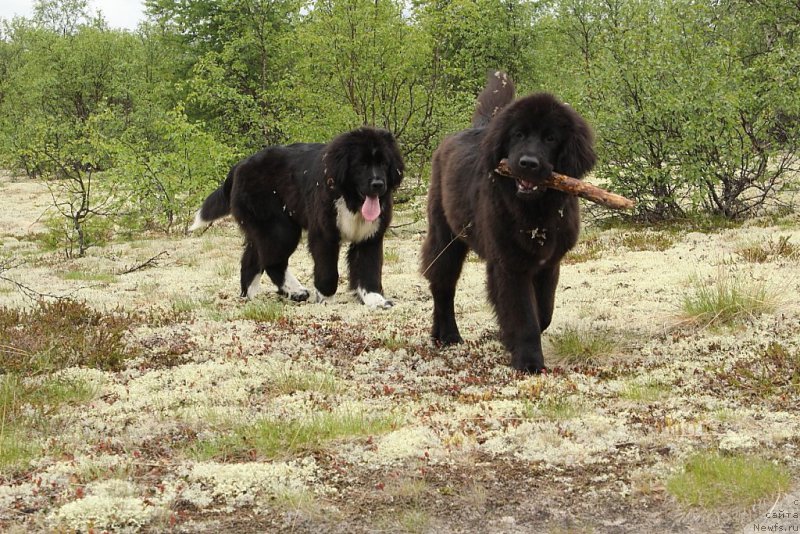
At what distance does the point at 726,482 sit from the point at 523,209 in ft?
8.67

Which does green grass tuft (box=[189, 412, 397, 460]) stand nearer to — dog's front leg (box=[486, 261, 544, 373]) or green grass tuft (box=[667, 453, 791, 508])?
dog's front leg (box=[486, 261, 544, 373])

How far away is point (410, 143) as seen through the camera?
56.0 feet

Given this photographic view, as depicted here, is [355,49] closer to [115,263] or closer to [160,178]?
[160,178]

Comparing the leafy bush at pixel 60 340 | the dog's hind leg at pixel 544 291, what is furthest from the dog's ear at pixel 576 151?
the leafy bush at pixel 60 340

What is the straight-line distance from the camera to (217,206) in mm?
10180

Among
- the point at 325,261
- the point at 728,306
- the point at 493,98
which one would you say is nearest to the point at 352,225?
the point at 325,261

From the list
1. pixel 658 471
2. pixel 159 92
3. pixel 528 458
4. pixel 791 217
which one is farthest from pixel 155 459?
pixel 159 92

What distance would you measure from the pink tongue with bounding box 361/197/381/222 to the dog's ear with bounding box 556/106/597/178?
342 cm

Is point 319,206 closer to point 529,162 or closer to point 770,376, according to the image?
point 529,162

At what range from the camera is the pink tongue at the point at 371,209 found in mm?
8719

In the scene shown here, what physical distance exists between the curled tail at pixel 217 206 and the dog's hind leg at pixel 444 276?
4093 millimetres

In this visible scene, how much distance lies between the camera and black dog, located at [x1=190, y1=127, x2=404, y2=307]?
8758mm

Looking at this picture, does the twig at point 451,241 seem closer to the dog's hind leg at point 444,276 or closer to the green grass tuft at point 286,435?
the dog's hind leg at point 444,276

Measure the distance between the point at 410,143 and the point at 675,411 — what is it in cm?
1308
